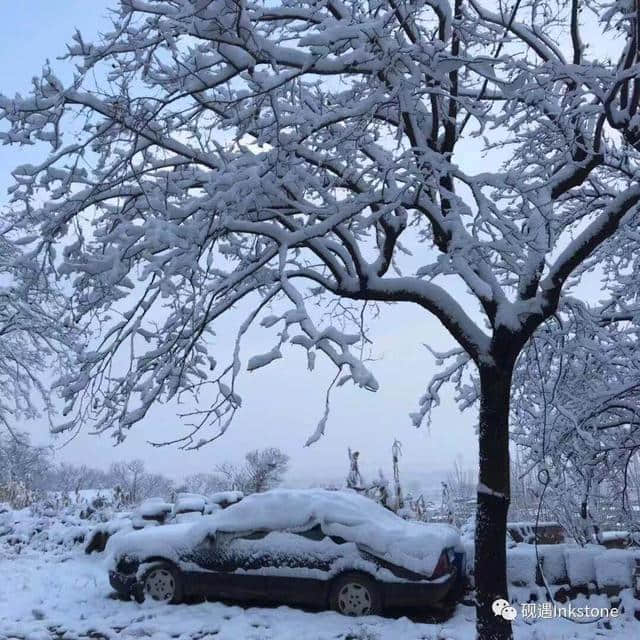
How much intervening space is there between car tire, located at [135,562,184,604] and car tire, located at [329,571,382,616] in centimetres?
211

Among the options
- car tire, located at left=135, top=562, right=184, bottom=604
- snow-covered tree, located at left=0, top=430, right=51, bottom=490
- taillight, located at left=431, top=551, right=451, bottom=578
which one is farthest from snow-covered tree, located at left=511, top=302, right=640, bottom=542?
snow-covered tree, located at left=0, top=430, right=51, bottom=490

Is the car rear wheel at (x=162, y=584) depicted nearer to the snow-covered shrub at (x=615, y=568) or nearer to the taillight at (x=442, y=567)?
the taillight at (x=442, y=567)

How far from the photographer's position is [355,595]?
7520 mm

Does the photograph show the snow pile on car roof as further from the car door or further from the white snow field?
the white snow field

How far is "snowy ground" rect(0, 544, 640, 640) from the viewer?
22.4 feet

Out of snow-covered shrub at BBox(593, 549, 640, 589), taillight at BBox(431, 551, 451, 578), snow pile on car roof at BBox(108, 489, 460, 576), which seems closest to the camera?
taillight at BBox(431, 551, 451, 578)

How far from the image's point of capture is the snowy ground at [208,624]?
681 cm

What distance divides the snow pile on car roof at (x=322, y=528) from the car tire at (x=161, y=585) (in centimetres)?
17

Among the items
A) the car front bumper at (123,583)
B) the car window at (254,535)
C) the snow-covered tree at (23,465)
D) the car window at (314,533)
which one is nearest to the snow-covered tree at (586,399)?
the car window at (314,533)

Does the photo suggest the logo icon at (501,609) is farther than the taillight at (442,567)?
No

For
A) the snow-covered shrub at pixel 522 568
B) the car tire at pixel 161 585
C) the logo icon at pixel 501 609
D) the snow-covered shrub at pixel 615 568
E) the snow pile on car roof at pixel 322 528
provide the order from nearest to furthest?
the logo icon at pixel 501 609 → the snow pile on car roof at pixel 322 528 → the snow-covered shrub at pixel 615 568 → the car tire at pixel 161 585 → the snow-covered shrub at pixel 522 568

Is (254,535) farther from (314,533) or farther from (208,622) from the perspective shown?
(208,622)

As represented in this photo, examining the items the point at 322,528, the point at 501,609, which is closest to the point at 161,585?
the point at 322,528

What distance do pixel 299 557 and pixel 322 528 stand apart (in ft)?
1.53
